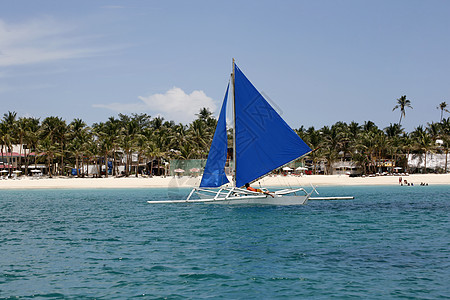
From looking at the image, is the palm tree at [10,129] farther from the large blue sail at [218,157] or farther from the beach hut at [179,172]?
the large blue sail at [218,157]

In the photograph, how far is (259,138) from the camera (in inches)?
1352

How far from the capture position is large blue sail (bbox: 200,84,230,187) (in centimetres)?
3503

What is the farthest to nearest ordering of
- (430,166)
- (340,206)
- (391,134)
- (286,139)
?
1. (391,134)
2. (430,166)
3. (340,206)
4. (286,139)

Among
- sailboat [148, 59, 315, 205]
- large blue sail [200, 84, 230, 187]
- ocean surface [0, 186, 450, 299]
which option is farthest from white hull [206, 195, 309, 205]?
ocean surface [0, 186, 450, 299]

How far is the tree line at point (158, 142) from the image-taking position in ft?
317

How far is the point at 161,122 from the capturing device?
12694 cm

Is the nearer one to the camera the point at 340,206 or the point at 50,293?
the point at 50,293

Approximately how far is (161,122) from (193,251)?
110375mm

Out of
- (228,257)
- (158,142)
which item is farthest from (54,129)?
(228,257)

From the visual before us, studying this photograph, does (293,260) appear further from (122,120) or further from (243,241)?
(122,120)

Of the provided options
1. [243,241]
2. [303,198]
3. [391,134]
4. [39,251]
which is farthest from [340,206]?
[391,134]

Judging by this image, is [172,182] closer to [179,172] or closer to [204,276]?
[179,172]

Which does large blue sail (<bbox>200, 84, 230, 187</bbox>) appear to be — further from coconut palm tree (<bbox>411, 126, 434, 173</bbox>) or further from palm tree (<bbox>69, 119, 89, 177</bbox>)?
coconut palm tree (<bbox>411, 126, 434, 173</bbox>)

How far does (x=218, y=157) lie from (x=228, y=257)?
738 inches
